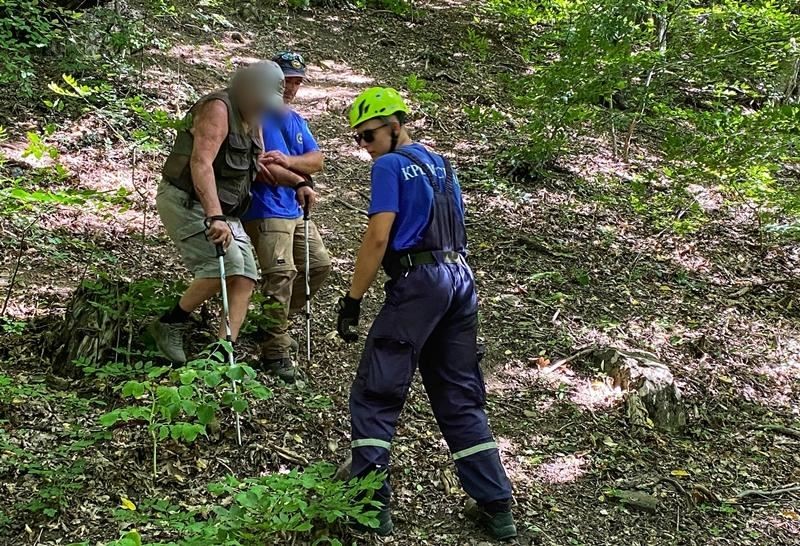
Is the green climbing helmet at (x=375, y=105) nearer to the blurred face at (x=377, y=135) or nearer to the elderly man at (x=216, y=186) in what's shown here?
the blurred face at (x=377, y=135)

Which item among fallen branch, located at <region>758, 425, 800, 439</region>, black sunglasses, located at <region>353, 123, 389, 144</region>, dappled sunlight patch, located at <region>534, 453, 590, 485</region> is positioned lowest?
fallen branch, located at <region>758, 425, 800, 439</region>

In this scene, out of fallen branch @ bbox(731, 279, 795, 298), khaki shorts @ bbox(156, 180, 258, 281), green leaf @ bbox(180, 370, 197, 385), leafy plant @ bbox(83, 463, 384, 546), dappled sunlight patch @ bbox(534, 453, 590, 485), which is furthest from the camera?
fallen branch @ bbox(731, 279, 795, 298)

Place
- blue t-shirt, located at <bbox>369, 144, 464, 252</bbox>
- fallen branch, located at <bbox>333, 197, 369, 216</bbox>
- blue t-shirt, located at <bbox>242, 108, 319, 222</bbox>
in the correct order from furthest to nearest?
1. fallen branch, located at <bbox>333, 197, 369, 216</bbox>
2. blue t-shirt, located at <bbox>242, 108, 319, 222</bbox>
3. blue t-shirt, located at <bbox>369, 144, 464, 252</bbox>

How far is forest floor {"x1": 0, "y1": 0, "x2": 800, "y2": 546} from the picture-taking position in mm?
3646

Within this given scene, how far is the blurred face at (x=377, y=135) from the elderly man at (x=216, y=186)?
88 centimetres

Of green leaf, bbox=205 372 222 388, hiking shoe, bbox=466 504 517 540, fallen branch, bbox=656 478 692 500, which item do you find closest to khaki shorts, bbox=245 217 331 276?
green leaf, bbox=205 372 222 388

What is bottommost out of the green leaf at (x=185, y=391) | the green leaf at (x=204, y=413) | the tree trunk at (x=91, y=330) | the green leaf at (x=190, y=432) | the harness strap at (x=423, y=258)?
the tree trunk at (x=91, y=330)

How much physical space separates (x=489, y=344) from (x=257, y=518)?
350cm

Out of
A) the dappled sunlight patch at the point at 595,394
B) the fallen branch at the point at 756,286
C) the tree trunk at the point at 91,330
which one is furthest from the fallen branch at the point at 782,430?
the tree trunk at the point at 91,330

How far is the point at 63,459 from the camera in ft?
11.3

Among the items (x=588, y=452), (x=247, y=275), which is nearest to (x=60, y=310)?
(x=247, y=275)

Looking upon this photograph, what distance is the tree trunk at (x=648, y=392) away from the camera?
16.6 feet

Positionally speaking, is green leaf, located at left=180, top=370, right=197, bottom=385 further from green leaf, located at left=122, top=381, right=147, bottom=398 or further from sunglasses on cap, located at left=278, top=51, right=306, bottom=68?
sunglasses on cap, located at left=278, top=51, right=306, bottom=68

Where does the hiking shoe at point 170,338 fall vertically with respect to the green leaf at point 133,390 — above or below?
below
